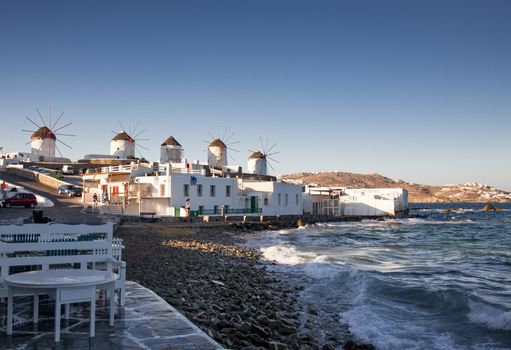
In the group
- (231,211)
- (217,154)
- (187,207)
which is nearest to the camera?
(187,207)

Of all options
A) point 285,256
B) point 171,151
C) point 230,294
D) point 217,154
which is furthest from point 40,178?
point 230,294

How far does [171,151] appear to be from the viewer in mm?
68312

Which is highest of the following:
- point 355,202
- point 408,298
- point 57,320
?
point 355,202

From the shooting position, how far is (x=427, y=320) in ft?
37.0

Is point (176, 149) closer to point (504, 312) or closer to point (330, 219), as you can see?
point (330, 219)

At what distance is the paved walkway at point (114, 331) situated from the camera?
5.75m

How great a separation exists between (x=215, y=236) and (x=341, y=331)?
2232cm

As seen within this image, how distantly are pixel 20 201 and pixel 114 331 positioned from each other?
30639mm

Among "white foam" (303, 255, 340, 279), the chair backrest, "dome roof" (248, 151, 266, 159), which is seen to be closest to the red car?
"white foam" (303, 255, 340, 279)

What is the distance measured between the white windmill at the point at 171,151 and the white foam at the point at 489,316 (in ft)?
191

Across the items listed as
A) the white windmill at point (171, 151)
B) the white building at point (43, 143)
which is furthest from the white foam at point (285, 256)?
the white building at point (43, 143)

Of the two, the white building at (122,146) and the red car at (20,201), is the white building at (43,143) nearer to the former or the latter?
the white building at (122,146)

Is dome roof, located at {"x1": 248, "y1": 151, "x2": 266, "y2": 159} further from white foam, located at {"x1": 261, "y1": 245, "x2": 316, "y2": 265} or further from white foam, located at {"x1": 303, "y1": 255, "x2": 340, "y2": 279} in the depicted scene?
white foam, located at {"x1": 303, "y1": 255, "x2": 340, "y2": 279}

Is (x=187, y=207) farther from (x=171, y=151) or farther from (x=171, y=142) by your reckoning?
(x=171, y=142)
